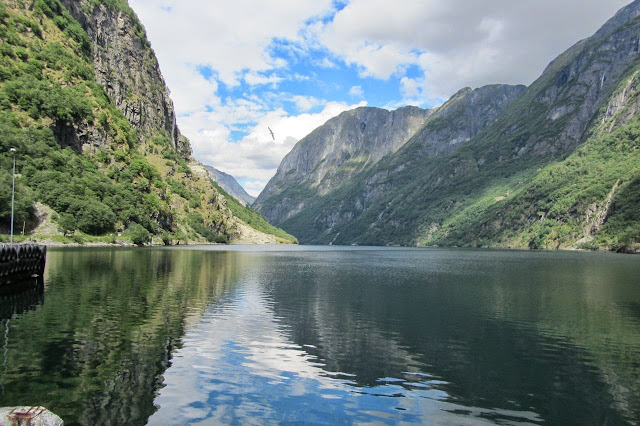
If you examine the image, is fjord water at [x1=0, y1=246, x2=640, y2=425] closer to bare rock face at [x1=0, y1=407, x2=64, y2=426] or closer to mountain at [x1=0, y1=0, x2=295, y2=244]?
bare rock face at [x1=0, y1=407, x2=64, y2=426]

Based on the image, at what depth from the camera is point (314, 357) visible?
24188 mm

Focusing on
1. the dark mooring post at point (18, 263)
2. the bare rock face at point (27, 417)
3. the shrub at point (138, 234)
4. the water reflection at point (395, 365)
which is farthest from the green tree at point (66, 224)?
the bare rock face at point (27, 417)

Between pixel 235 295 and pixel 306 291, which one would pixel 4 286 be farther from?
pixel 306 291

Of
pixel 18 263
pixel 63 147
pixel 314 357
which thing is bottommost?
pixel 314 357

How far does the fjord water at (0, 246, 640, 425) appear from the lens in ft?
54.4

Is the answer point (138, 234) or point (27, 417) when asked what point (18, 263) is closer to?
point (27, 417)

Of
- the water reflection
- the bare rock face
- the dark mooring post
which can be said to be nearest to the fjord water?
the water reflection

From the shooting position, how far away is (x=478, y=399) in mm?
18328

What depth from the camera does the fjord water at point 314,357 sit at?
16.6 meters

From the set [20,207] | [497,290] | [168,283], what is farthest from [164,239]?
[497,290]

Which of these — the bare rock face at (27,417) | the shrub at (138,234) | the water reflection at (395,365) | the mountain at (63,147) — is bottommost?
the water reflection at (395,365)

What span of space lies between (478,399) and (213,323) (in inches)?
777

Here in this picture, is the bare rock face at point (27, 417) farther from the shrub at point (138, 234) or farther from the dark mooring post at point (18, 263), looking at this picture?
the shrub at point (138, 234)

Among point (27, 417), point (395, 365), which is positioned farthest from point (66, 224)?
point (27, 417)
